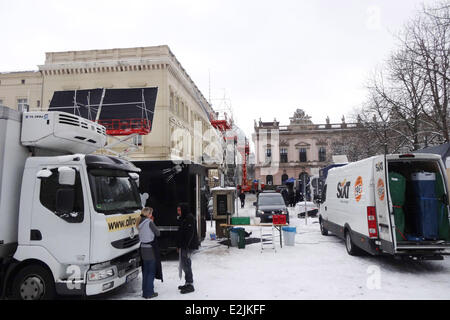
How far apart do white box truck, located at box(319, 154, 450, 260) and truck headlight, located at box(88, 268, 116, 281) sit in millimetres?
6293

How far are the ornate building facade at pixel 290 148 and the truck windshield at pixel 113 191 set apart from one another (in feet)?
172

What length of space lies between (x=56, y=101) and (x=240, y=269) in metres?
21.5

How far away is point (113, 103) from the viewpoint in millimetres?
21703

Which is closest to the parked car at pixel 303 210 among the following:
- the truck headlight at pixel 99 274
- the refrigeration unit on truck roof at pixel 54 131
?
the refrigeration unit on truck roof at pixel 54 131

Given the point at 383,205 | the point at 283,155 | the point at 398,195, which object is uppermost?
the point at 283,155

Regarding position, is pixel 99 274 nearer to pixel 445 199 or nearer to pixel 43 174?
pixel 43 174

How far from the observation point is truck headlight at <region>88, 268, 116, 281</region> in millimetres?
5164

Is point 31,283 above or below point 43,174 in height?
below

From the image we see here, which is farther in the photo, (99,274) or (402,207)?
(402,207)

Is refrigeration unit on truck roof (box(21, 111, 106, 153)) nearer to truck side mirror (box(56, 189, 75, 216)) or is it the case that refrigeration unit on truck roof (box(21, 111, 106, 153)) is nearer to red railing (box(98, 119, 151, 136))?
truck side mirror (box(56, 189, 75, 216))

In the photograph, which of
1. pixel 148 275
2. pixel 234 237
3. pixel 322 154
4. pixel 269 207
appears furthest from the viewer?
pixel 322 154

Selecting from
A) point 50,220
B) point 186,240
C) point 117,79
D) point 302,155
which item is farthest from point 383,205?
point 302,155

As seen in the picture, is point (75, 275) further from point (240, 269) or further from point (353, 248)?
point (353, 248)

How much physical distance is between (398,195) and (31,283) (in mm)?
8543
